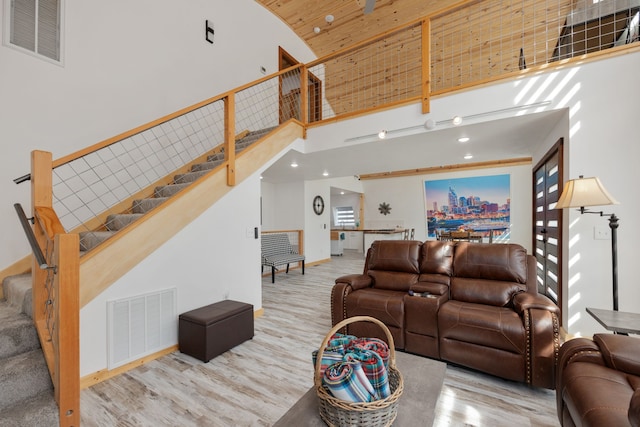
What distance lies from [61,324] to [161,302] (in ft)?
3.84

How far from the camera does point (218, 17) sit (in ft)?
15.3

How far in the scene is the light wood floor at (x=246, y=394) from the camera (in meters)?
1.81

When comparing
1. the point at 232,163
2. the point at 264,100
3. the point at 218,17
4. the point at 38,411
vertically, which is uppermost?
the point at 218,17

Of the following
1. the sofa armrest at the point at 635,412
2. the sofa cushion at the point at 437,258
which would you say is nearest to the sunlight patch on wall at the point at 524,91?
the sofa cushion at the point at 437,258

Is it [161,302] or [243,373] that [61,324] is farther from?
[243,373]

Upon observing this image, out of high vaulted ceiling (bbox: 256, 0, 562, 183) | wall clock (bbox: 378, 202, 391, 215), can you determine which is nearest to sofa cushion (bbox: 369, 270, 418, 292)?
high vaulted ceiling (bbox: 256, 0, 562, 183)

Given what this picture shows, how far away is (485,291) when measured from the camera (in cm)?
258

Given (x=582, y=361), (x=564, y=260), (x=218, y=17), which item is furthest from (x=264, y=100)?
(x=582, y=361)

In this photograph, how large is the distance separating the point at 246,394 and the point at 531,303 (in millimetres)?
2227

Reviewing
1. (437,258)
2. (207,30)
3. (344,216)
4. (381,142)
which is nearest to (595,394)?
(437,258)

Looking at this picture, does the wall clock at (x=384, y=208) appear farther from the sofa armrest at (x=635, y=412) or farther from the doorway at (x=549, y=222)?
the sofa armrest at (x=635, y=412)

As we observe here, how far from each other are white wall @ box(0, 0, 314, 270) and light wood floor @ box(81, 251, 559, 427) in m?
1.91

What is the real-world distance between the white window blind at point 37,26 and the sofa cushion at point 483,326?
462 centimetres

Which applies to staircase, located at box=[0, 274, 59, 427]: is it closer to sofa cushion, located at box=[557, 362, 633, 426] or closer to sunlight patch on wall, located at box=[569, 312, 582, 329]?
sofa cushion, located at box=[557, 362, 633, 426]
